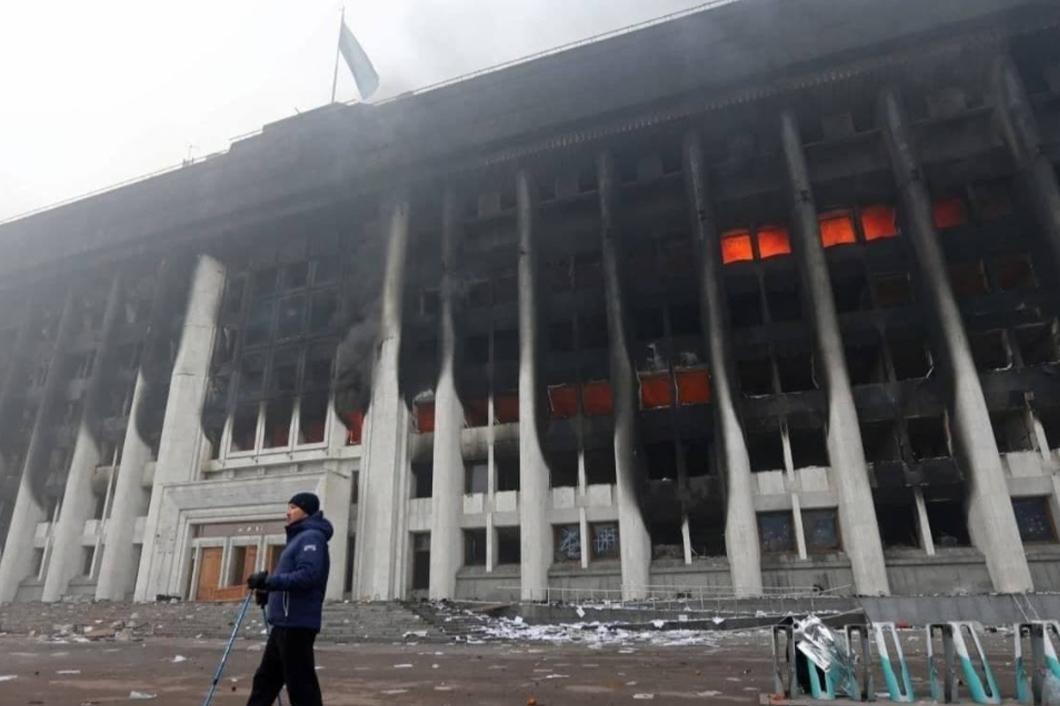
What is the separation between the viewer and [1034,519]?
79.5 feet

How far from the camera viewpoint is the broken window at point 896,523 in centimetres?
2631

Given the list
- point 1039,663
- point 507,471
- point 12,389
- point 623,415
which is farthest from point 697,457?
point 12,389

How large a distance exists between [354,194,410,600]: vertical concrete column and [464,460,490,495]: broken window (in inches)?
127

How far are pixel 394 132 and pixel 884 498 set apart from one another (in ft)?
105

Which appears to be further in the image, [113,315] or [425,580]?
[113,315]

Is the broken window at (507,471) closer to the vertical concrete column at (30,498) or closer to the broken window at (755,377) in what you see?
the broken window at (755,377)

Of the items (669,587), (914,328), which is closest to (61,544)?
(669,587)

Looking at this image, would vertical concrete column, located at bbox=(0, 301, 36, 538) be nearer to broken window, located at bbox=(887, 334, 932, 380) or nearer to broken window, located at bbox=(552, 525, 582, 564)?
broken window, located at bbox=(552, 525, 582, 564)

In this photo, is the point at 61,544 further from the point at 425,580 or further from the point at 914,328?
the point at 914,328

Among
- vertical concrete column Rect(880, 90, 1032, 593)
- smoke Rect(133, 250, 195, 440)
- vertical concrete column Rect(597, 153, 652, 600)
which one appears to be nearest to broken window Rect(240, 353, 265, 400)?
smoke Rect(133, 250, 195, 440)

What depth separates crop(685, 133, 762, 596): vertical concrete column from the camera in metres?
26.0

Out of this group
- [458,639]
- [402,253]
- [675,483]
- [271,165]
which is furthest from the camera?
[271,165]

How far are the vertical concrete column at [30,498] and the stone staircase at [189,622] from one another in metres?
12.3

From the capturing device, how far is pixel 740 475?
26922 millimetres
